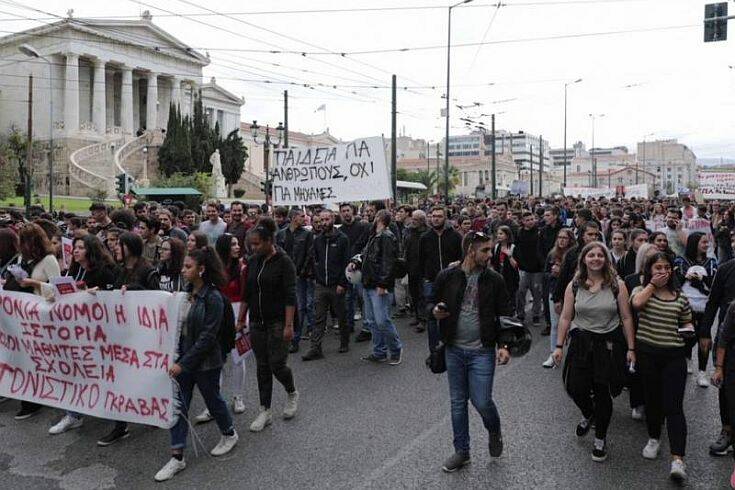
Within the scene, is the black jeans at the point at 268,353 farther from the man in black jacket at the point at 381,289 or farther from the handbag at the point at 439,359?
the man in black jacket at the point at 381,289

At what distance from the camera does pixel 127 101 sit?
2628 inches

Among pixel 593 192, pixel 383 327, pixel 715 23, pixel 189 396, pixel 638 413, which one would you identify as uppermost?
pixel 715 23

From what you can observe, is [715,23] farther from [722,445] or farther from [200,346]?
[200,346]

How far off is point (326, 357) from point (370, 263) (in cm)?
130

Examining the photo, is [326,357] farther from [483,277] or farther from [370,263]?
[483,277]

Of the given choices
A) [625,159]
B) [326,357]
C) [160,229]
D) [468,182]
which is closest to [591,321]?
[326,357]

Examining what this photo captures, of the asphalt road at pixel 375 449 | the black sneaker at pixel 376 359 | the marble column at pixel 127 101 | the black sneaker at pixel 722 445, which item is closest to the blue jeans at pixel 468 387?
the asphalt road at pixel 375 449

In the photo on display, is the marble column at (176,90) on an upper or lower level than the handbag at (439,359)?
upper

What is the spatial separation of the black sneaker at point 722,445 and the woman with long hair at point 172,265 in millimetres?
4609

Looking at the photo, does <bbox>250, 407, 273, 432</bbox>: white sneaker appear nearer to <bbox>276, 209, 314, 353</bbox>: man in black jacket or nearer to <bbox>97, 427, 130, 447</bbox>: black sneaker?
<bbox>97, 427, 130, 447</bbox>: black sneaker

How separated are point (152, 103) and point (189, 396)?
69.0 metres

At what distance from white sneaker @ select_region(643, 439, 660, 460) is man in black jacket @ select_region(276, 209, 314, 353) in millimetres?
4459

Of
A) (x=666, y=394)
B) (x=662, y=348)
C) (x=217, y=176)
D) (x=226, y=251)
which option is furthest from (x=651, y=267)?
(x=217, y=176)

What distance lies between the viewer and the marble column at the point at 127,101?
65500mm
